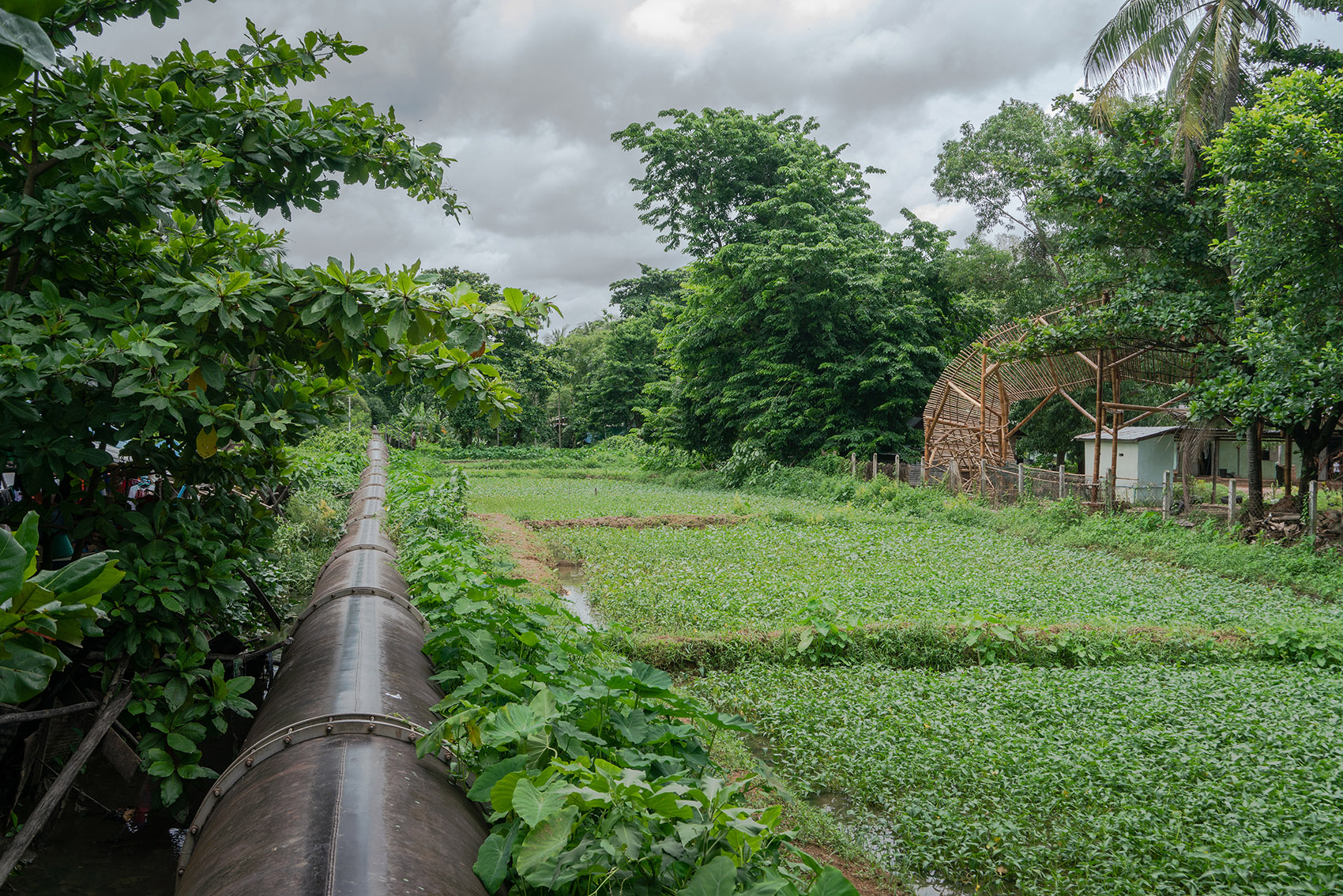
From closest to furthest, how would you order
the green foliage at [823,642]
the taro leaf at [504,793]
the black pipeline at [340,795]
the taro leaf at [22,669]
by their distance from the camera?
the taro leaf at [22,669] < the black pipeline at [340,795] < the taro leaf at [504,793] < the green foliage at [823,642]

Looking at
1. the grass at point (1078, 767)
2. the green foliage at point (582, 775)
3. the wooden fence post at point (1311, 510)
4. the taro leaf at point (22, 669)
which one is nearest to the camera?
the taro leaf at point (22, 669)

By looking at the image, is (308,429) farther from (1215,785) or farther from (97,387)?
(1215,785)

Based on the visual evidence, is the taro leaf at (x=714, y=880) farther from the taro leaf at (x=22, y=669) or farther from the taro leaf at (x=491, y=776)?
the taro leaf at (x=22, y=669)

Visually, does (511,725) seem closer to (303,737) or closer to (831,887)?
(303,737)

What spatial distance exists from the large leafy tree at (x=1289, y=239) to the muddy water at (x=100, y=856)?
1136 cm

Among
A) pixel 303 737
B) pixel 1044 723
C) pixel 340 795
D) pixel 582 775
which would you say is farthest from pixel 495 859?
pixel 1044 723

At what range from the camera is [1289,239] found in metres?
9.85

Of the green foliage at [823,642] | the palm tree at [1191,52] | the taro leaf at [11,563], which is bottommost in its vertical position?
the green foliage at [823,642]

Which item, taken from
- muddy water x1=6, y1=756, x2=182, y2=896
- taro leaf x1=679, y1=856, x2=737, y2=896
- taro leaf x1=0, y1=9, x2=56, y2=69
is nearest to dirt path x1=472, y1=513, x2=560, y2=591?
muddy water x1=6, y1=756, x2=182, y2=896

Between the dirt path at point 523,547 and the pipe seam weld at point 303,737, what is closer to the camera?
the pipe seam weld at point 303,737

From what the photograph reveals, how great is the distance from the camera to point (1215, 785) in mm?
4367

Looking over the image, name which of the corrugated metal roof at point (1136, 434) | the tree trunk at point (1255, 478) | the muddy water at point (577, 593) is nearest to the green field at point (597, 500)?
the muddy water at point (577, 593)

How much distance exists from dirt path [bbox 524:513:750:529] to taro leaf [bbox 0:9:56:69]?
13871 mm

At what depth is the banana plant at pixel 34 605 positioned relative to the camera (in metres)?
0.96
